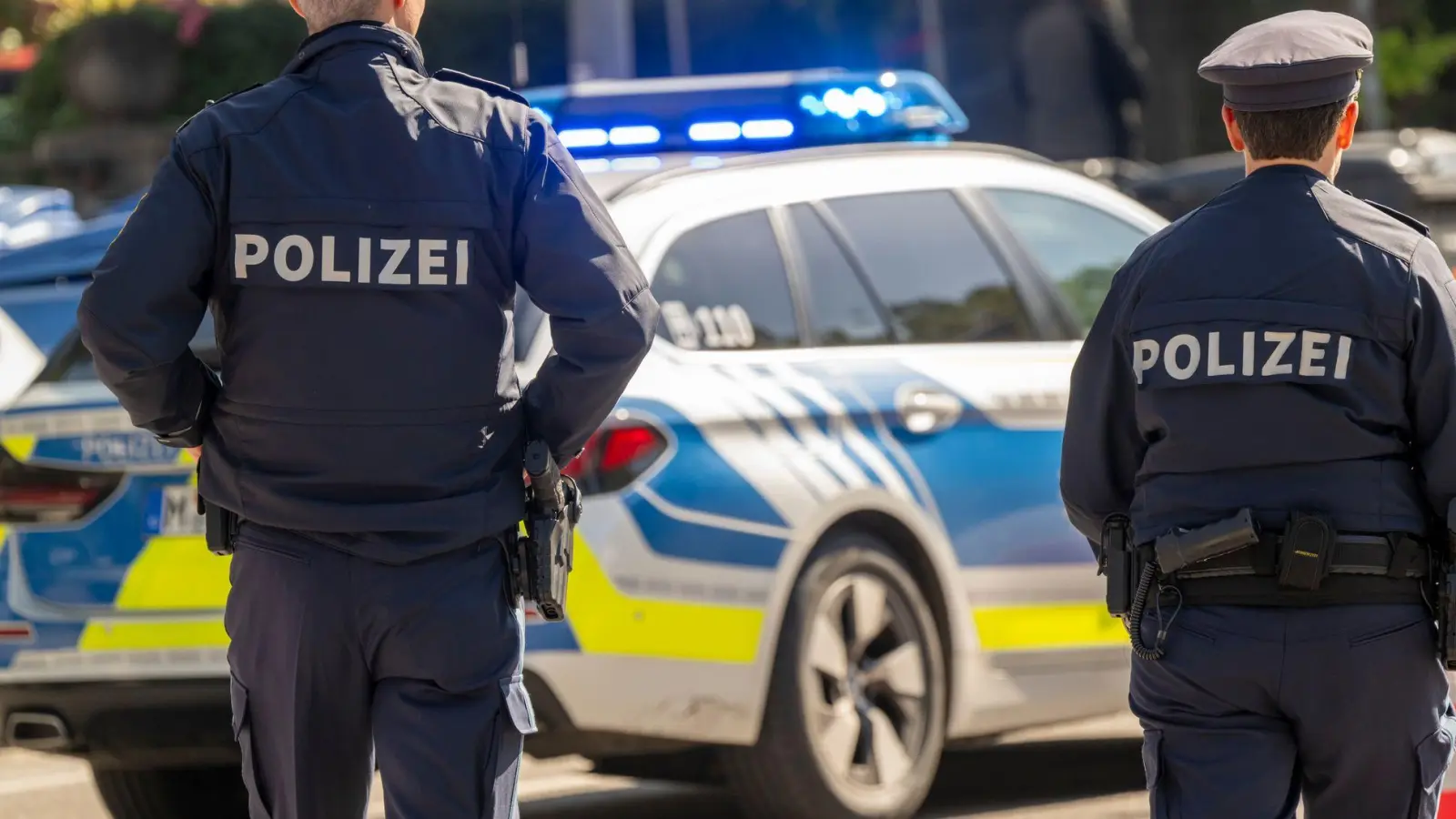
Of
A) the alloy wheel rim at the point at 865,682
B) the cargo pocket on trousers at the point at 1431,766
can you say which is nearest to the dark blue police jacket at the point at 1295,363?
the cargo pocket on trousers at the point at 1431,766

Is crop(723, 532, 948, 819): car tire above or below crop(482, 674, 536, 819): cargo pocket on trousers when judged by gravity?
below

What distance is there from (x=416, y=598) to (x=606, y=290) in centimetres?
52

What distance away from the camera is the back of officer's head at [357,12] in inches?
140

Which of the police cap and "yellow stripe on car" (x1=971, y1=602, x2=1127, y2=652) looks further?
"yellow stripe on car" (x1=971, y1=602, x2=1127, y2=652)

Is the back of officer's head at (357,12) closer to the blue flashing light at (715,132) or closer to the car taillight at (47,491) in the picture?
the car taillight at (47,491)

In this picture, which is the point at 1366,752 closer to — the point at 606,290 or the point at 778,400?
the point at 606,290

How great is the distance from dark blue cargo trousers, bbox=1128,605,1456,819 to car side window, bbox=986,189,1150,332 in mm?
2894

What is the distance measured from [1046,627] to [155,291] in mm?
3065

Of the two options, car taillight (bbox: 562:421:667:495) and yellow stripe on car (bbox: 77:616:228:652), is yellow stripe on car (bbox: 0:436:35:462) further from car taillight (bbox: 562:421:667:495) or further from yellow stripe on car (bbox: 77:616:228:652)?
car taillight (bbox: 562:421:667:495)

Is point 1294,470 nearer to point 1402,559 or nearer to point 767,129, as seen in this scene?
point 1402,559

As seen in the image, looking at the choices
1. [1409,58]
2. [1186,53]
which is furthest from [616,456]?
[1409,58]

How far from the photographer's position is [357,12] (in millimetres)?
3562

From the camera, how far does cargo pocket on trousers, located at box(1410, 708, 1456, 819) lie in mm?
3367

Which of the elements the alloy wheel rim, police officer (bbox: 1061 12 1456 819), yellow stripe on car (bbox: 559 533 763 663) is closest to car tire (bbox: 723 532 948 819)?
the alloy wheel rim
